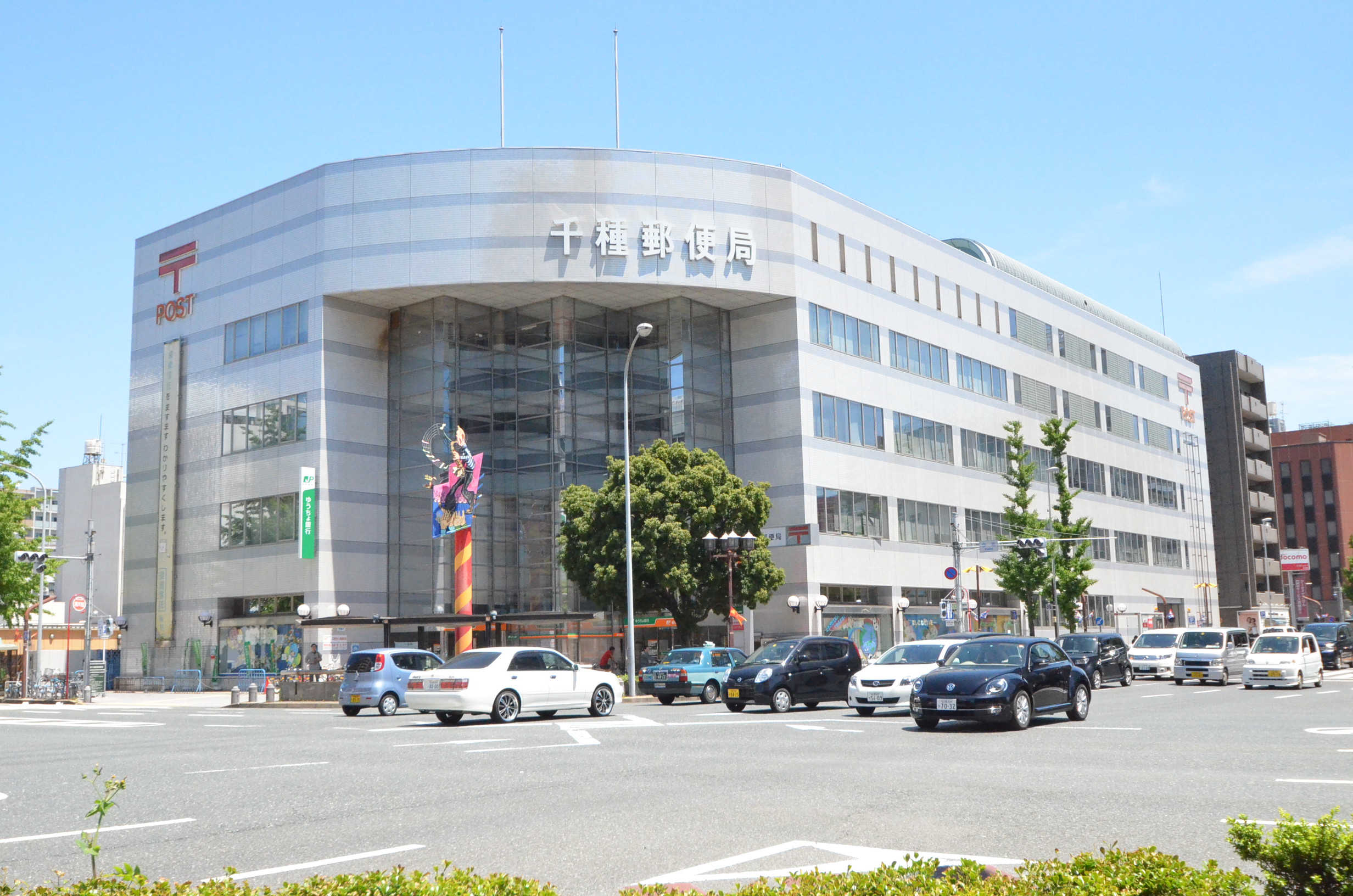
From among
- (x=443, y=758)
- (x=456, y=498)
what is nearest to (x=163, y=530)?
(x=456, y=498)

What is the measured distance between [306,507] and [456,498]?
741cm

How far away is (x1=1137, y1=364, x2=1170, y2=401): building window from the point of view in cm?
8606

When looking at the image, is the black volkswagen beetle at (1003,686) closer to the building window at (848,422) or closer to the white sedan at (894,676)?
the white sedan at (894,676)

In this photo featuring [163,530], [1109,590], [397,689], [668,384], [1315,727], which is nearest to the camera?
[1315,727]

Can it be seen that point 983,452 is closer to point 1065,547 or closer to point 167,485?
point 1065,547

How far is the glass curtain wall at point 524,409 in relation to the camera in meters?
52.4

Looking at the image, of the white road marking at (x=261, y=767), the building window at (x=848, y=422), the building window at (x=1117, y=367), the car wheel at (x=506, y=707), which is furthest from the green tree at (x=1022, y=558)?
the white road marking at (x=261, y=767)

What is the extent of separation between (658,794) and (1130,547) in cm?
7373

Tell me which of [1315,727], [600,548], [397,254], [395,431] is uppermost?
[397,254]

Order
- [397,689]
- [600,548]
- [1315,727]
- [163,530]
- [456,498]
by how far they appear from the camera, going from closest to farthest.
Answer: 1. [1315,727]
2. [397,689]
3. [600,548]
4. [456,498]
5. [163,530]

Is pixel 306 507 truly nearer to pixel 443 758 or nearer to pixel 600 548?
pixel 600 548

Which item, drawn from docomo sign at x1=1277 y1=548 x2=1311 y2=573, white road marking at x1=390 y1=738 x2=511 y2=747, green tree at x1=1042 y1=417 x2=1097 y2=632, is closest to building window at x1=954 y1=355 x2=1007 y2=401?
green tree at x1=1042 y1=417 x2=1097 y2=632

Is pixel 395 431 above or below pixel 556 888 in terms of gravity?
above

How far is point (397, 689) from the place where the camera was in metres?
31.1
